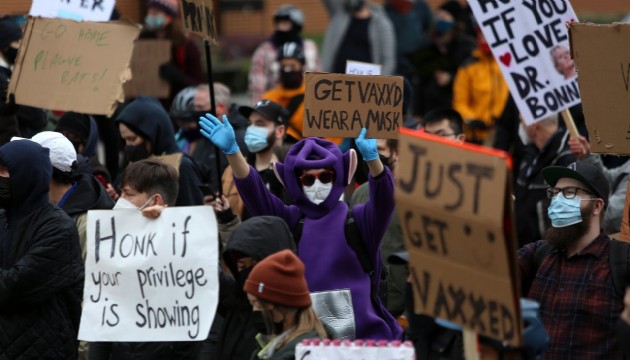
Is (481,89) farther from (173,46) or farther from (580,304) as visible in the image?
(580,304)

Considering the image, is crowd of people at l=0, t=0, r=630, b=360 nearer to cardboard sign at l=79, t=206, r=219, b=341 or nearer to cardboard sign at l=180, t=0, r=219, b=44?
cardboard sign at l=79, t=206, r=219, b=341

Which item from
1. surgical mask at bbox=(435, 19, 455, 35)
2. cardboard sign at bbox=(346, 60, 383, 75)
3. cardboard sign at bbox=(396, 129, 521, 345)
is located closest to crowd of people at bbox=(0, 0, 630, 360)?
cardboard sign at bbox=(396, 129, 521, 345)

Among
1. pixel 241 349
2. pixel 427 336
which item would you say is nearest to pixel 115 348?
pixel 241 349

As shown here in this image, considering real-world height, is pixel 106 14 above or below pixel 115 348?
above

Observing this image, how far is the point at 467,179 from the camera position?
5.14 m

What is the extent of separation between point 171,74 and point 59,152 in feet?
16.2

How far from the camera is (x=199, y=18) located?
29.3ft

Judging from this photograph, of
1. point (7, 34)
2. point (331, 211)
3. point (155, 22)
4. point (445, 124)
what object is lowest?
point (331, 211)

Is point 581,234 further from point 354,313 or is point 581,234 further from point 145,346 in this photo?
point 145,346

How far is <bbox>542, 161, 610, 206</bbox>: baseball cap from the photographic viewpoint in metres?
7.05

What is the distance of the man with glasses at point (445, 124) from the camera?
966cm

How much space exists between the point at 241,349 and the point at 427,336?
1046 mm

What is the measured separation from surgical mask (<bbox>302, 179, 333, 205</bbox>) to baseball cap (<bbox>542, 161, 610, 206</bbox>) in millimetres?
1073

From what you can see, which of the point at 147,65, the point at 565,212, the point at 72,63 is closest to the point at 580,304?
the point at 565,212
